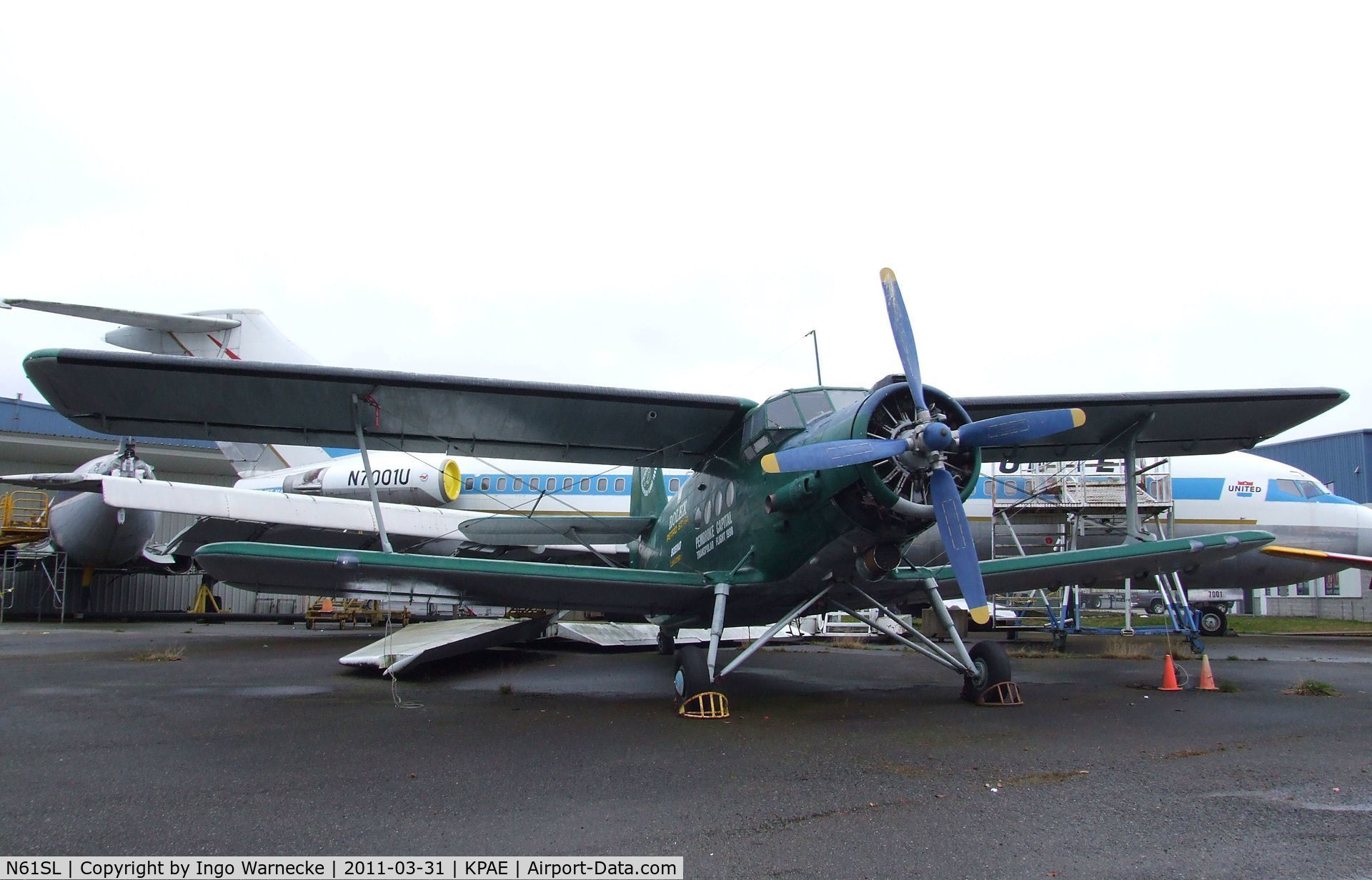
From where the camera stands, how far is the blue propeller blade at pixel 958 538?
23.2 ft

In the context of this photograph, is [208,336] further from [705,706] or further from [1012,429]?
[1012,429]

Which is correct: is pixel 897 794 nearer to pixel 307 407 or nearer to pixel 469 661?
pixel 307 407

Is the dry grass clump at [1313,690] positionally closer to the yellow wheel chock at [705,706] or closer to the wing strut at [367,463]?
the yellow wheel chock at [705,706]

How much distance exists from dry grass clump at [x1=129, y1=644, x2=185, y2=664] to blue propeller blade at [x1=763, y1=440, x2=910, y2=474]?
11.4 meters

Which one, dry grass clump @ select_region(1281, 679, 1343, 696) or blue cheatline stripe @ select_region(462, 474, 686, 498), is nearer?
dry grass clump @ select_region(1281, 679, 1343, 696)

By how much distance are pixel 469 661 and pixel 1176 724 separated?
10218mm

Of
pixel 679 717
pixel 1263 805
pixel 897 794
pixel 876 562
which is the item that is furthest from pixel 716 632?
pixel 1263 805

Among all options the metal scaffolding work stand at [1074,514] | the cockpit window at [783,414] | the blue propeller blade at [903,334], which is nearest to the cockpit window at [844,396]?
the cockpit window at [783,414]

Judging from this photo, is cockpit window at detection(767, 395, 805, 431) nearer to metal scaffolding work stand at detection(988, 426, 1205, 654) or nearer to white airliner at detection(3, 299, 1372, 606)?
white airliner at detection(3, 299, 1372, 606)

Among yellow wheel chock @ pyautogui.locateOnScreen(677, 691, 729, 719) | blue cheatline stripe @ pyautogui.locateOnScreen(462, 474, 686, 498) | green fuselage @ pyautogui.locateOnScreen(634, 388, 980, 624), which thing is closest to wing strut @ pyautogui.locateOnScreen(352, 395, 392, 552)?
yellow wheel chock @ pyautogui.locateOnScreen(677, 691, 729, 719)

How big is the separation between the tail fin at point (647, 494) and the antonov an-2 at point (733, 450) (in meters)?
3.56

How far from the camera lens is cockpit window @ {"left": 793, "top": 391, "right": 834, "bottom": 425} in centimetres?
860

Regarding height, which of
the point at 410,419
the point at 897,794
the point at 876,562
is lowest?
the point at 897,794

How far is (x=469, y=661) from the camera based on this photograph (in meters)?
13.7
